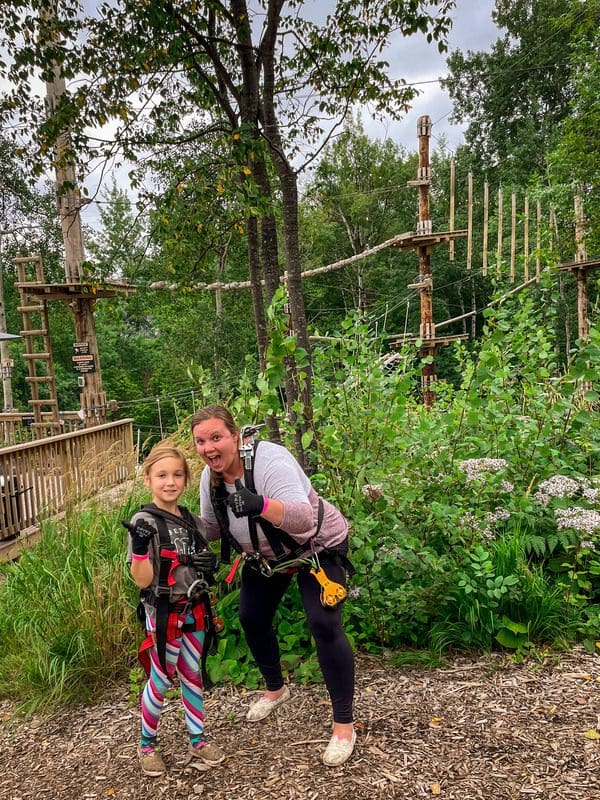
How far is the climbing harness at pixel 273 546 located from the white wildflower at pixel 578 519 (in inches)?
53.9

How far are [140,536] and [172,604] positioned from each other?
40cm

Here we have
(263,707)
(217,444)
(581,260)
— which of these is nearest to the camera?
(217,444)

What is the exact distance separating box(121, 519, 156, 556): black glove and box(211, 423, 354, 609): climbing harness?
31 centimetres

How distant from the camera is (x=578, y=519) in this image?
2977 millimetres

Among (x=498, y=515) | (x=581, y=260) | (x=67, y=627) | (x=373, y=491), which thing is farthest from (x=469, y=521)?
(x=581, y=260)

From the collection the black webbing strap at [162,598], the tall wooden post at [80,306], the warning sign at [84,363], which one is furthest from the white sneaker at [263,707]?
the warning sign at [84,363]

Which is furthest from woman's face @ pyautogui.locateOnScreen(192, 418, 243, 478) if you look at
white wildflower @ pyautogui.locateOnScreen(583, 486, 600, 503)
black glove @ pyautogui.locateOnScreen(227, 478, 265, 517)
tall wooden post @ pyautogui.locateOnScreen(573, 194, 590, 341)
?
tall wooden post @ pyautogui.locateOnScreen(573, 194, 590, 341)

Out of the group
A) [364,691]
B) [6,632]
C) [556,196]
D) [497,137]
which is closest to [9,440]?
[6,632]

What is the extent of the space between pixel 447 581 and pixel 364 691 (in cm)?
67

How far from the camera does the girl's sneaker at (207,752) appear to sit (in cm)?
236

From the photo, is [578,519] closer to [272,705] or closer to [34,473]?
[272,705]

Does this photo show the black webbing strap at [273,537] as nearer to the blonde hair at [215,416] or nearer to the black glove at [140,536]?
the blonde hair at [215,416]

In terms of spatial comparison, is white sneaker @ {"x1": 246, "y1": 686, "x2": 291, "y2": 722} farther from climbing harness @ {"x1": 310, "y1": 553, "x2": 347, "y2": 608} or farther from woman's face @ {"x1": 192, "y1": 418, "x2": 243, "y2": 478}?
woman's face @ {"x1": 192, "y1": 418, "x2": 243, "y2": 478}

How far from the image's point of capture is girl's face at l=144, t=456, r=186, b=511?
7.70 ft
